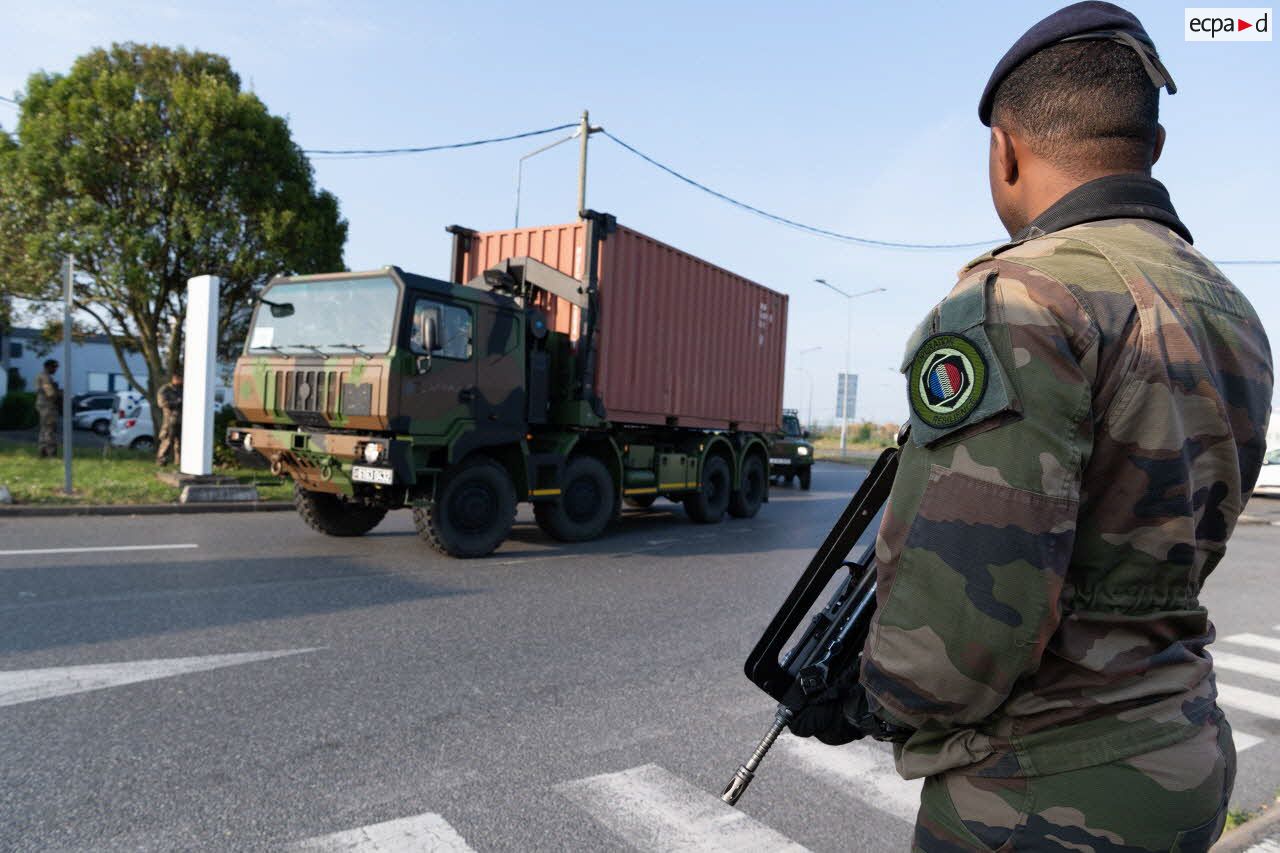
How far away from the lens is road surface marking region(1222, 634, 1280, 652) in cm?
655

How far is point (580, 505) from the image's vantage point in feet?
33.6

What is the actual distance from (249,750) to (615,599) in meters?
3.65

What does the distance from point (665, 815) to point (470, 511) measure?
5.72 metres

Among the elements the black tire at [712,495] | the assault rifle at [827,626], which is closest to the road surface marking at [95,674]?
the assault rifle at [827,626]

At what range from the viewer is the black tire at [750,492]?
13648 mm

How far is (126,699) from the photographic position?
424 centimetres

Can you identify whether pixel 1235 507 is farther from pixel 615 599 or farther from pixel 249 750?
pixel 615 599

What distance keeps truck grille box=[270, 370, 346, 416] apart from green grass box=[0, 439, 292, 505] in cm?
268

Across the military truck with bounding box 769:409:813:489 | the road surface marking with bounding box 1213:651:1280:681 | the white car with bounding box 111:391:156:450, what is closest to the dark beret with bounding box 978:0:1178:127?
the road surface marking with bounding box 1213:651:1280:681

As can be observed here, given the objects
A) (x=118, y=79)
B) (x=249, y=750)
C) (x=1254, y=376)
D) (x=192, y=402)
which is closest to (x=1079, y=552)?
(x=1254, y=376)

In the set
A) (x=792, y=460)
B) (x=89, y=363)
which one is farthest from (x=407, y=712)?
(x=89, y=363)

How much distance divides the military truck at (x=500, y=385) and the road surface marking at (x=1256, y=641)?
19.7ft

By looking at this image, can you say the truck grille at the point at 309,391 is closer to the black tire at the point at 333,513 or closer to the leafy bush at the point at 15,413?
the black tire at the point at 333,513

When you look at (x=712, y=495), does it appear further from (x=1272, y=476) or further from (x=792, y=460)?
(x=1272, y=476)
